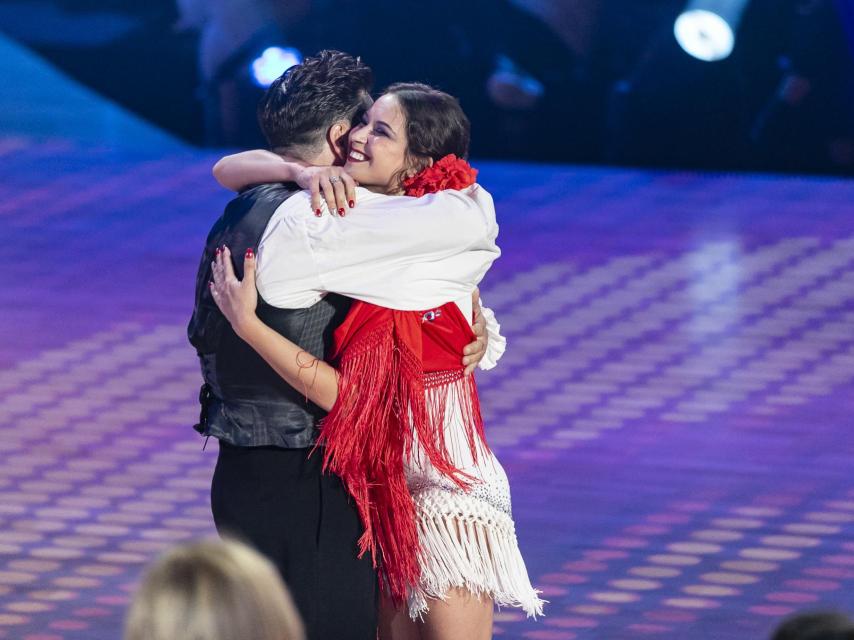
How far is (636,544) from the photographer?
343 centimetres

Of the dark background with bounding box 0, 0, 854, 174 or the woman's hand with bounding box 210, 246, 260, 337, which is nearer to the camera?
the woman's hand with bounding box 210, 246, 260, 337

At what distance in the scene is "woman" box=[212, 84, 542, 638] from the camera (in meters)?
1.92

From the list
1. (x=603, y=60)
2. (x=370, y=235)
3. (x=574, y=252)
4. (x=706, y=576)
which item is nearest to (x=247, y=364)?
(x=370, y=235)

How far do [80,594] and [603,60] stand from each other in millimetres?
6290

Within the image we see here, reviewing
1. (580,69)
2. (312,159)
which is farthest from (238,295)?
(580,69)

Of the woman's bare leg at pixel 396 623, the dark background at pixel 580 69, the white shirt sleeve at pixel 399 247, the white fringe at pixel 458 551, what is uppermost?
the dark background at pixel 580 69

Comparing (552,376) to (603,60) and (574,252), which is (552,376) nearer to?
(574,252)

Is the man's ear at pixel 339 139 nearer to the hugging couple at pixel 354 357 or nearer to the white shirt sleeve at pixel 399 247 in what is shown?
the hugging couple at pixel 354 357

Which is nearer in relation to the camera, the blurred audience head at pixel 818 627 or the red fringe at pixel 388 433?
the blurred audience head at pixel 818 627

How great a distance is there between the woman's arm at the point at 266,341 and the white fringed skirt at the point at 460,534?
26cm

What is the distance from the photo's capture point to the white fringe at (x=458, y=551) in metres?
2.10

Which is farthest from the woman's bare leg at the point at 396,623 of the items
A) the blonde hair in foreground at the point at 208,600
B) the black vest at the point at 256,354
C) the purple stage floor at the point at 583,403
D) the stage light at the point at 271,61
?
the stage light at the point at 271,61

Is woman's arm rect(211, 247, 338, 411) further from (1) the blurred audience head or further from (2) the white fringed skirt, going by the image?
(1) the blurred audience head

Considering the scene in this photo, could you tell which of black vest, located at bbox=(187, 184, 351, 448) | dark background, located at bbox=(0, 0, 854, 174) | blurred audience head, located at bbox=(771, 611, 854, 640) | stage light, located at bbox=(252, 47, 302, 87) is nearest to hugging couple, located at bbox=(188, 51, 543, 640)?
black vest, located at bbox=(187, 184, 351, 448)
